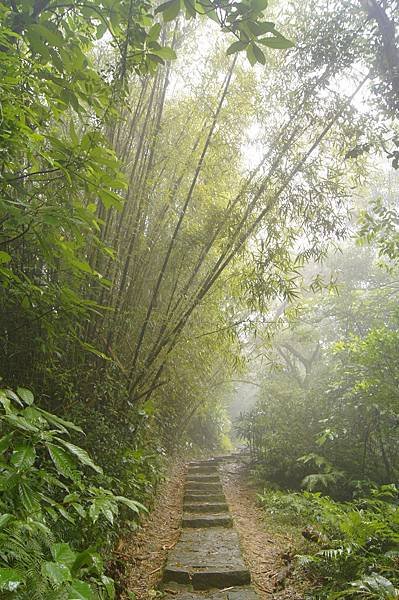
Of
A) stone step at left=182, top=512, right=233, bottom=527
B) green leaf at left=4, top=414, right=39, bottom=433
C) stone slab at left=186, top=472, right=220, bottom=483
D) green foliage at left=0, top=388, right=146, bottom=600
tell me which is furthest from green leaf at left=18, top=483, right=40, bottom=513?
stone slab at left=186, top=472, right=220, bottom=483

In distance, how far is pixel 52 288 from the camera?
1720 mm

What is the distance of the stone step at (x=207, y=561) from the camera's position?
240cm

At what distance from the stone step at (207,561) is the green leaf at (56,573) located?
6.24 ft

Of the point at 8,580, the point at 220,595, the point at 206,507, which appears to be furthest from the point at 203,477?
the point at 8,580

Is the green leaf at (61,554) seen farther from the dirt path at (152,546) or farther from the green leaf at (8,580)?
the dirt path at (152,546)

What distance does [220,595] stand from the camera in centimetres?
226

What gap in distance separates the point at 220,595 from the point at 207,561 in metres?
0.39

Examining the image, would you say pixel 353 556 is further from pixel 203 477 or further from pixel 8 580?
pixel 203 477

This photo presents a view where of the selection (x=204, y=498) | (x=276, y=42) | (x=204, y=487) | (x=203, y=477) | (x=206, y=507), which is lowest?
(x=206, y=507)

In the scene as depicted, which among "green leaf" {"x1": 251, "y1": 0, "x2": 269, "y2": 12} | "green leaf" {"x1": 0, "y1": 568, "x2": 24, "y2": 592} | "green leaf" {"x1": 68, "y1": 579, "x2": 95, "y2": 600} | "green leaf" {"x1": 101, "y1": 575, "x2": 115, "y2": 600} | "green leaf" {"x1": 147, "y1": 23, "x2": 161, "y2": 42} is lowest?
"green leaf" {"x1": 101, "y1": 575, "x2": 115, "y2": 600}

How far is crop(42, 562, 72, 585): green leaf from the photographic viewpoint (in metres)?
0.81

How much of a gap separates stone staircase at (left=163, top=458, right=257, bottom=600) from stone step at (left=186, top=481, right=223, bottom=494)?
0.49 metres

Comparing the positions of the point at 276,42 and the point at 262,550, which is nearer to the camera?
the point at 276,42

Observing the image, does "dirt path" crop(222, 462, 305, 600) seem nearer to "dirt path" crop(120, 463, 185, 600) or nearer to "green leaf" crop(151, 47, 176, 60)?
"dirt path" crop(120, 463, 185, 600)
